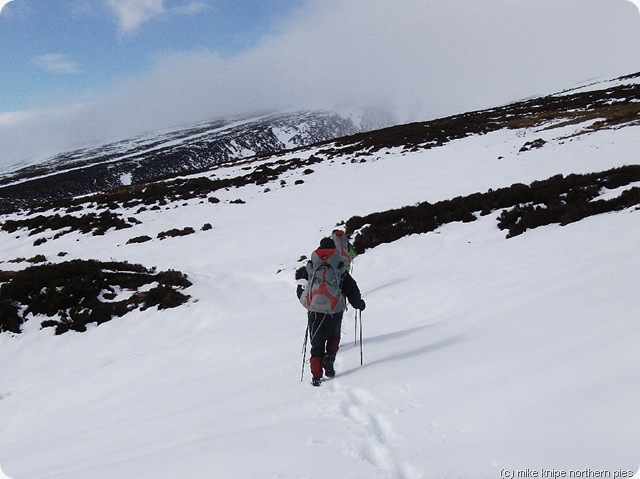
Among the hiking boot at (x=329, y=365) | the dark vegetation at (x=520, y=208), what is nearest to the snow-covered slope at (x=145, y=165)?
the dark vegetation at (x=520, y=208)

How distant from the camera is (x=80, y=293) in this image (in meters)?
12.9

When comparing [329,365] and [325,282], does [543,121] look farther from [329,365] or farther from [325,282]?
[329,365]

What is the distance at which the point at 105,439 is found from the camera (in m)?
4.76

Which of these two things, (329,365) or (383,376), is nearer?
(383,376)

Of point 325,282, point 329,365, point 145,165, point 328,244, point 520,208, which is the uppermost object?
point 145,165

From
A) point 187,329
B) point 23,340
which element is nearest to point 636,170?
point 187,329

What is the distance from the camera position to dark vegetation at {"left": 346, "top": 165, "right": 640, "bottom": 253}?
32.8 feet

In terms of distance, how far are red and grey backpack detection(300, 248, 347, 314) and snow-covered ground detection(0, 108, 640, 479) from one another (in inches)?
37.5

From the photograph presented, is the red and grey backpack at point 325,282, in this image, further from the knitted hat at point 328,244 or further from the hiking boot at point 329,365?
the hiking boot at point 329,365

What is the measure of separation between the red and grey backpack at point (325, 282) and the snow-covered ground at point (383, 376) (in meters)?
0.95

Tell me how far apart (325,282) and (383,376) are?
1344 millimetres

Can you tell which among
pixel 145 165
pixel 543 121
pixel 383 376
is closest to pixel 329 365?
pixel 383 376

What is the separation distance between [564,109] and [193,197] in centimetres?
3339

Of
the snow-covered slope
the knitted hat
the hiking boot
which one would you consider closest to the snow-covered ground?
the hiking boot
